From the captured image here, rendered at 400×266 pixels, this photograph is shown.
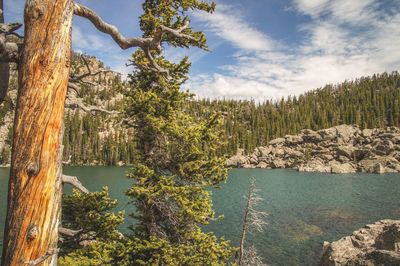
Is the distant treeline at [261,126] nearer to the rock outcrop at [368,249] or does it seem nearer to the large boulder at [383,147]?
the large boulder at [383,147]

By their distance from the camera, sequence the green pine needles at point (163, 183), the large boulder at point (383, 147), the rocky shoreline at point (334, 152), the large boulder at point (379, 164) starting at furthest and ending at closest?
1. the large boulder at point (383, 147)
2. the rocky shoreline at point (334, 152)
3. the large boulder at point (379, 164)
4. the green pine needles at point (163, 183)

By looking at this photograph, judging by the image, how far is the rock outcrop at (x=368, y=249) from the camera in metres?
17.7

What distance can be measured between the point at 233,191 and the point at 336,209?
71.6 ft

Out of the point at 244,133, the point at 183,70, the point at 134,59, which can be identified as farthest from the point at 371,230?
the point at 244,133

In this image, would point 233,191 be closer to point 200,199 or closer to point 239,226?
point 239,226

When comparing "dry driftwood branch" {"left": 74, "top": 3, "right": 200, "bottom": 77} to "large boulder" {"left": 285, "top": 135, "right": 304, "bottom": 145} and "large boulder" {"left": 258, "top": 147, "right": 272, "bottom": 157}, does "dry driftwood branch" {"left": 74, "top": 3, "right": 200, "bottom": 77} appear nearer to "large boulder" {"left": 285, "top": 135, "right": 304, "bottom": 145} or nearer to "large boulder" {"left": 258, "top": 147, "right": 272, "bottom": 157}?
"large boulder" {"left": 258, "top": 147, "right": 272, "bottom": 157}

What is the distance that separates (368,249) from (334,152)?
121 meters

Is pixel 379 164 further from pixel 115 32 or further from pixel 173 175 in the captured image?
pixel 115 32

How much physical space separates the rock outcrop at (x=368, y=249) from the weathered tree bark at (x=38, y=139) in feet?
60.8

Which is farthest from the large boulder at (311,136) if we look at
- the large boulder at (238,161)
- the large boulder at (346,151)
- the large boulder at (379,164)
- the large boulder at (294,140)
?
the large boulder at (379,164)

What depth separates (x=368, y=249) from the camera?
69.0ft

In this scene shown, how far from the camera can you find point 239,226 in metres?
36.6

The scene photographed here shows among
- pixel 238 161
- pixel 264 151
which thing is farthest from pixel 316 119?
pixel 238 161

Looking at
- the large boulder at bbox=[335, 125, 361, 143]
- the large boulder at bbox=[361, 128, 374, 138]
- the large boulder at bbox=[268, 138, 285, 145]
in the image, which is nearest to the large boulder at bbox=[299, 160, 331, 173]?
the large boulder at bbox=[335, 125, 361, 143]
